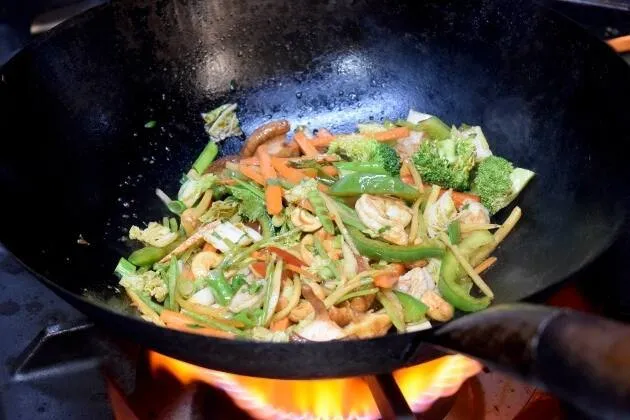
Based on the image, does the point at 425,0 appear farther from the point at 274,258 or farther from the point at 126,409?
the point at 126,409

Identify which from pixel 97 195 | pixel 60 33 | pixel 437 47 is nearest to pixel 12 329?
pixel 97 195

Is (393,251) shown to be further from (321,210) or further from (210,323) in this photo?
(210,323)

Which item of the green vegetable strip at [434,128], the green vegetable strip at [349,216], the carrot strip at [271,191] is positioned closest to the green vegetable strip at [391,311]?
the green vegetable strip at [349,216]

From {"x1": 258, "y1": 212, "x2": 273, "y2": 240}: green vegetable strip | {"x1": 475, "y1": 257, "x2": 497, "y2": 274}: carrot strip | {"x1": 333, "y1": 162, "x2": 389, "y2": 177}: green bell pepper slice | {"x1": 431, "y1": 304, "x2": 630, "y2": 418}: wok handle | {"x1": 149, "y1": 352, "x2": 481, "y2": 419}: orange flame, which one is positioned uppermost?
{"x1": 431, "y1": 304, "x2": 630, "y2": 418}: wok handle

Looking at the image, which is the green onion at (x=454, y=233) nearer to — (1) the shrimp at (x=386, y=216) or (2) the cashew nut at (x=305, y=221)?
(1) the shrimp at (x=386, y=216)

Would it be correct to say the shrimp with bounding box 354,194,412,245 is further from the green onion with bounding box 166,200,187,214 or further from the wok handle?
the wok handle

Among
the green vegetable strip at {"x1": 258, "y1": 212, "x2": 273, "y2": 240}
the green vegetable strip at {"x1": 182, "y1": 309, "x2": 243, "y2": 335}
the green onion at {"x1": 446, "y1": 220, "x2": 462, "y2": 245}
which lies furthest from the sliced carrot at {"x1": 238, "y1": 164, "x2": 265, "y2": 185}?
the green onion at {"x1": 446, "y1": 220, "x2": 462, "y2": 245}
